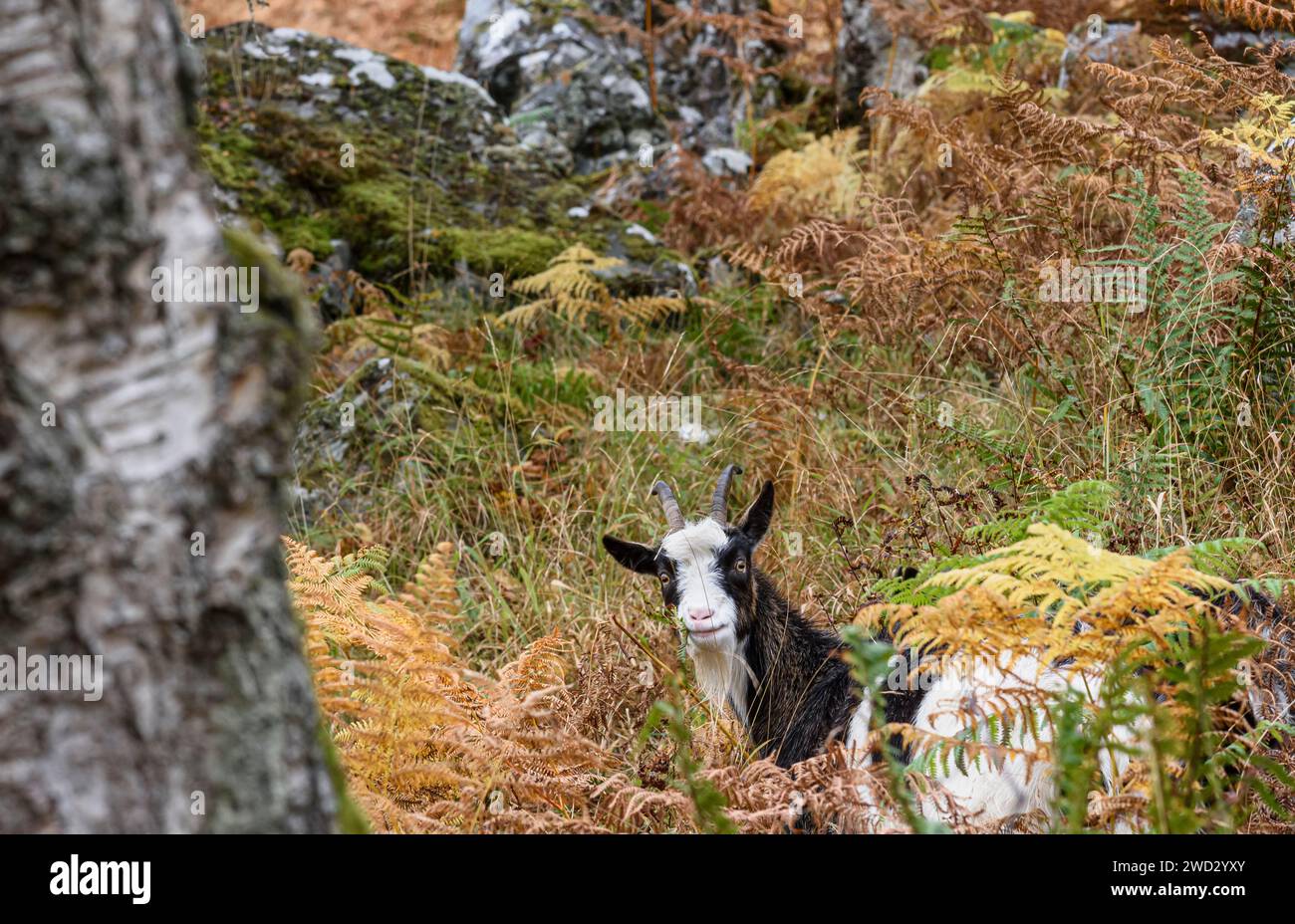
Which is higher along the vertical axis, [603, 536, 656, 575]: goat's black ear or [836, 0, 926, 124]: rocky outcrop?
[836, 0, 926, 124]: rocky outcrop

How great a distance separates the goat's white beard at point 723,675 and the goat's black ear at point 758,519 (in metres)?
0.41

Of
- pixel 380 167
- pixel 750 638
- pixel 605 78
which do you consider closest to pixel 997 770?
pixel 750 638

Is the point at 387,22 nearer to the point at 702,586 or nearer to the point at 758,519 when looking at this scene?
the point at 758,519

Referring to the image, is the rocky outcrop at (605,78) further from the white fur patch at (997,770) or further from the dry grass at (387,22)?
the white fur patch at (997,770)

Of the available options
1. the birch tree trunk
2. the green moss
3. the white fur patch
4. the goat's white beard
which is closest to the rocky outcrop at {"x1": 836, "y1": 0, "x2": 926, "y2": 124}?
the green moss

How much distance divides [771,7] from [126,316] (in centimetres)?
1006

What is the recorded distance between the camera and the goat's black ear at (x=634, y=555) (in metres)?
4.31

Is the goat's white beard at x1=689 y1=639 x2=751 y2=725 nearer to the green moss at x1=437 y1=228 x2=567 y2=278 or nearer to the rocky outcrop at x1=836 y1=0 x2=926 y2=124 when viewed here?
the green moss at x1=437 y1=228 x2=567 y2=278

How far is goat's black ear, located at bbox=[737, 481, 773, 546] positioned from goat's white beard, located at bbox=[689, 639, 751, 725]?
41cm

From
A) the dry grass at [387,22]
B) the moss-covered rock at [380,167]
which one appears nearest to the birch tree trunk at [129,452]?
the moss-covered rock at [380,167]

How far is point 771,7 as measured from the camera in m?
10.6

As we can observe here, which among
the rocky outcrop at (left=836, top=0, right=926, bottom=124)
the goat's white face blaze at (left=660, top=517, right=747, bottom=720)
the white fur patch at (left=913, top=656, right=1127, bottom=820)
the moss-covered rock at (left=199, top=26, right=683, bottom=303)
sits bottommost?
the white fur patch at (left=913, top=656, right=1127, bottom=820)

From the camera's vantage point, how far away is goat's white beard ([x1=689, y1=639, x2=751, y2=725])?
4.21 metres
